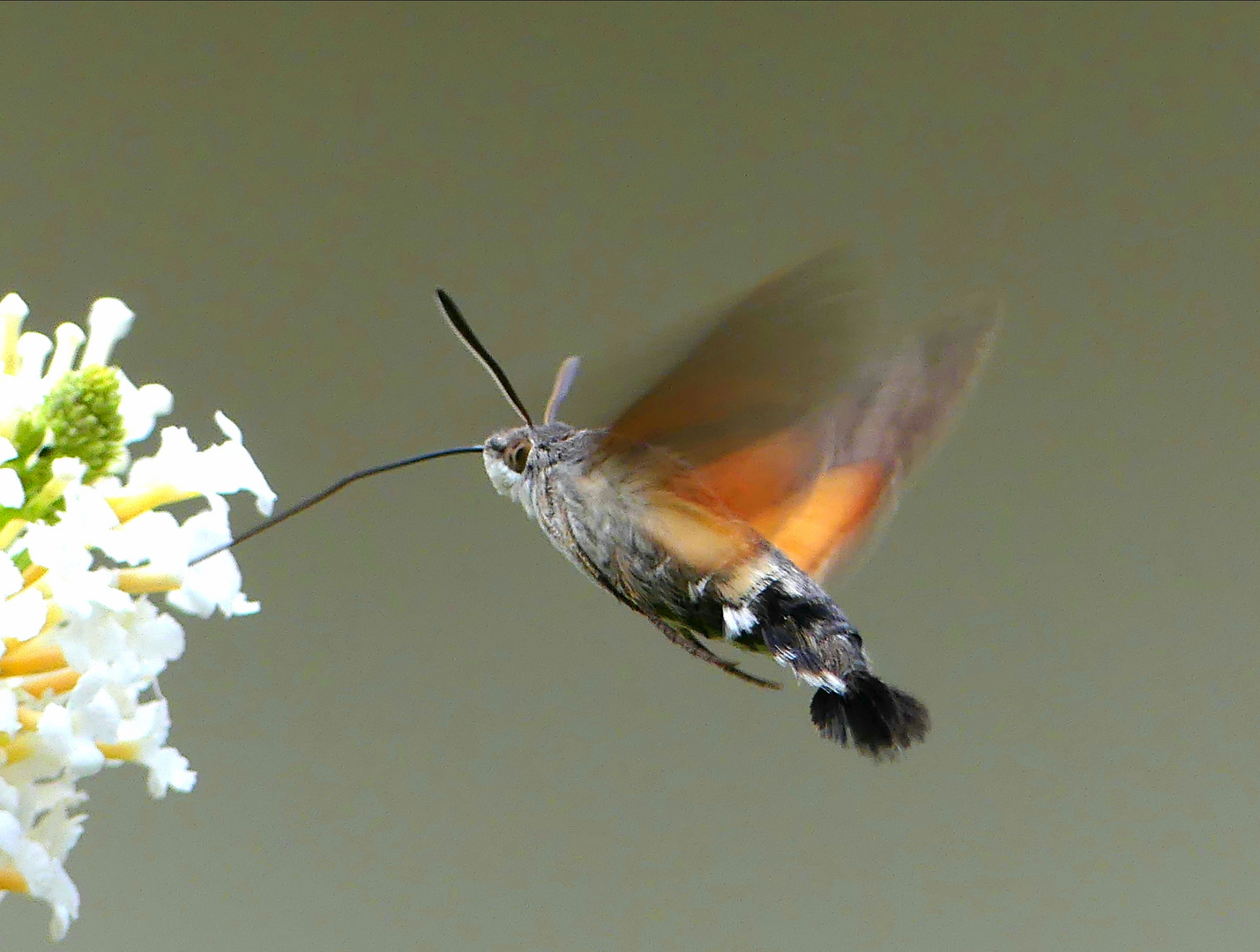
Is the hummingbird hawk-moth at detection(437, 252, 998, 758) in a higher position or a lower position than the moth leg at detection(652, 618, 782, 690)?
higher

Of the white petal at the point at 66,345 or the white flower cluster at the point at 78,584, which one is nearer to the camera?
the white flower cluster at the point at 78,584

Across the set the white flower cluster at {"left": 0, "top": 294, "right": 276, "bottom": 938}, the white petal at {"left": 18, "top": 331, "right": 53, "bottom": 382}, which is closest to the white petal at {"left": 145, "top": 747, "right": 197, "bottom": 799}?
the white flower cluster at {"left": 0, "top": 294, "right": 276, "bottom": 938}

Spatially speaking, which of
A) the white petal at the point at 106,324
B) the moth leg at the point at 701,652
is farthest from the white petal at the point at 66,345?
the moth leg at the point at 701,652

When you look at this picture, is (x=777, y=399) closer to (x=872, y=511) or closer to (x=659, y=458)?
(x=659, y=458)

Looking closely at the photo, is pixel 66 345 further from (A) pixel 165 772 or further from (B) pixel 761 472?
(B) pixel 761 472

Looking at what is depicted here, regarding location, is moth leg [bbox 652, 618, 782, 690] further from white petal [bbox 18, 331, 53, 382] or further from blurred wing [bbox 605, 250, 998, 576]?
white petal [bbox 18, 331, 53, 382]

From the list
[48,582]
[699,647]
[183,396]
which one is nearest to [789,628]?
[699,647]

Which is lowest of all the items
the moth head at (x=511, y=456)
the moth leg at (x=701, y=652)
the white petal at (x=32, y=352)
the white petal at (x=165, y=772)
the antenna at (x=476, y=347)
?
the white petal at (x=165, y=772)

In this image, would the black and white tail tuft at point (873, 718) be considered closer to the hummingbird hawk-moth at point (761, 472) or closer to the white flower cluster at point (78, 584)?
the hummingbird hawk-moth at point (761, 472)
